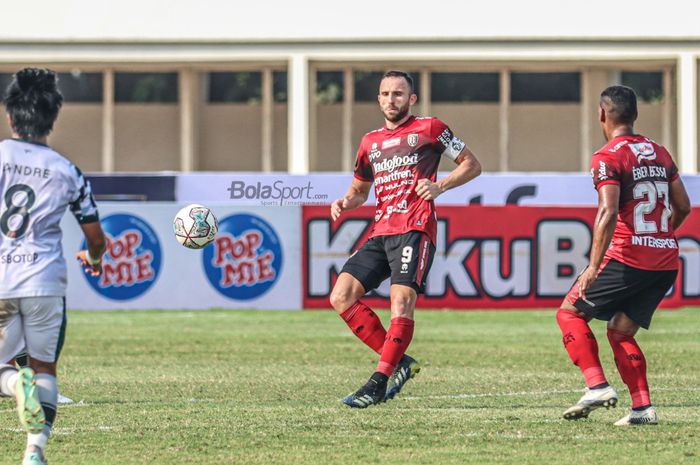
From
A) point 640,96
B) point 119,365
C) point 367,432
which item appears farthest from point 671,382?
point 640,96

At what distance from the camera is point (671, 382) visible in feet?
38.1

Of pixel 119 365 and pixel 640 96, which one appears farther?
pixel 640 96

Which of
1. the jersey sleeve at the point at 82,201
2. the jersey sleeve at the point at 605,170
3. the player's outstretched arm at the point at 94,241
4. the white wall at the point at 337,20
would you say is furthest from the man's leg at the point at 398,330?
the white wall at the point at 337,20

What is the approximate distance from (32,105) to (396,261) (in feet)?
Answer: 11.0

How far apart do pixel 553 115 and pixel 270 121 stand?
693cm

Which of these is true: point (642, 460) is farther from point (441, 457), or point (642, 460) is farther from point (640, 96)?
point (640, 96)

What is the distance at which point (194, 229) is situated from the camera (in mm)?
11102

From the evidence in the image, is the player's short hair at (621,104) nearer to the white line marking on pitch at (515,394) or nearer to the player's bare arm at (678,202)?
the player's bare arm at (678,202)

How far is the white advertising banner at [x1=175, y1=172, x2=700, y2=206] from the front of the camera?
21.3 metres

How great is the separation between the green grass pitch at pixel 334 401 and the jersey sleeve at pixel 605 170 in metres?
1.48

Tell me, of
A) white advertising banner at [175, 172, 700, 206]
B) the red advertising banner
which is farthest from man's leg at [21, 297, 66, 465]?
white advertising banner at [175, 172, 700, 206]

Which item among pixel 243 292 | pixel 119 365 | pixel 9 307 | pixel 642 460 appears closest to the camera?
pixel 9 307

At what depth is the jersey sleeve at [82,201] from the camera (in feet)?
23.2

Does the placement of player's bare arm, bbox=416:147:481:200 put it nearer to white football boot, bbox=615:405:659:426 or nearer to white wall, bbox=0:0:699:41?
white football boot, bbox=615:405:659:426
